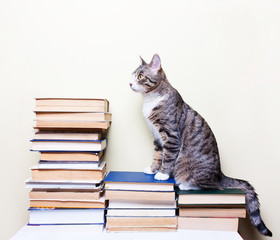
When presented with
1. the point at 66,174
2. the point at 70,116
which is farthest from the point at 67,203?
the point at 70,116

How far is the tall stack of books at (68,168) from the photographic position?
80 cm

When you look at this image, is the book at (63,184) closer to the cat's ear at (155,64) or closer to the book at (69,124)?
the book at (69,124)

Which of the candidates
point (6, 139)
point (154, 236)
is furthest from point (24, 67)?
point (154, 236)

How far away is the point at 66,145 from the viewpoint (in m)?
0.83

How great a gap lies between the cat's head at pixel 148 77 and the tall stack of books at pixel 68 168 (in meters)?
0.19

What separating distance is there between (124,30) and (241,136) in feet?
2.77

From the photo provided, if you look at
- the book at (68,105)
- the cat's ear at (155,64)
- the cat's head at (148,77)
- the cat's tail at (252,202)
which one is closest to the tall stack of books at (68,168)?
the book at (68,105)

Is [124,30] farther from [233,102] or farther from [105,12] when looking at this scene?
[233,102]

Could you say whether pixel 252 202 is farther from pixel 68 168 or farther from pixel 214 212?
pixel 68 168

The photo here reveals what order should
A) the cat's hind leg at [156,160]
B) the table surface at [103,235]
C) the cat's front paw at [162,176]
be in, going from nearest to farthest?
the table surface at [103,235] → the cat's front paw at [162,176] → the cat's hind leg at [156,160]

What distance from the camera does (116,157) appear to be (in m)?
1.01

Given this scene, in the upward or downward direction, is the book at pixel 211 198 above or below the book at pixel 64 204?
above

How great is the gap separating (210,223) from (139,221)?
0.98ft

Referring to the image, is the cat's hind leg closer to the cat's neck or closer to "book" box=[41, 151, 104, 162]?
the cat's neck
